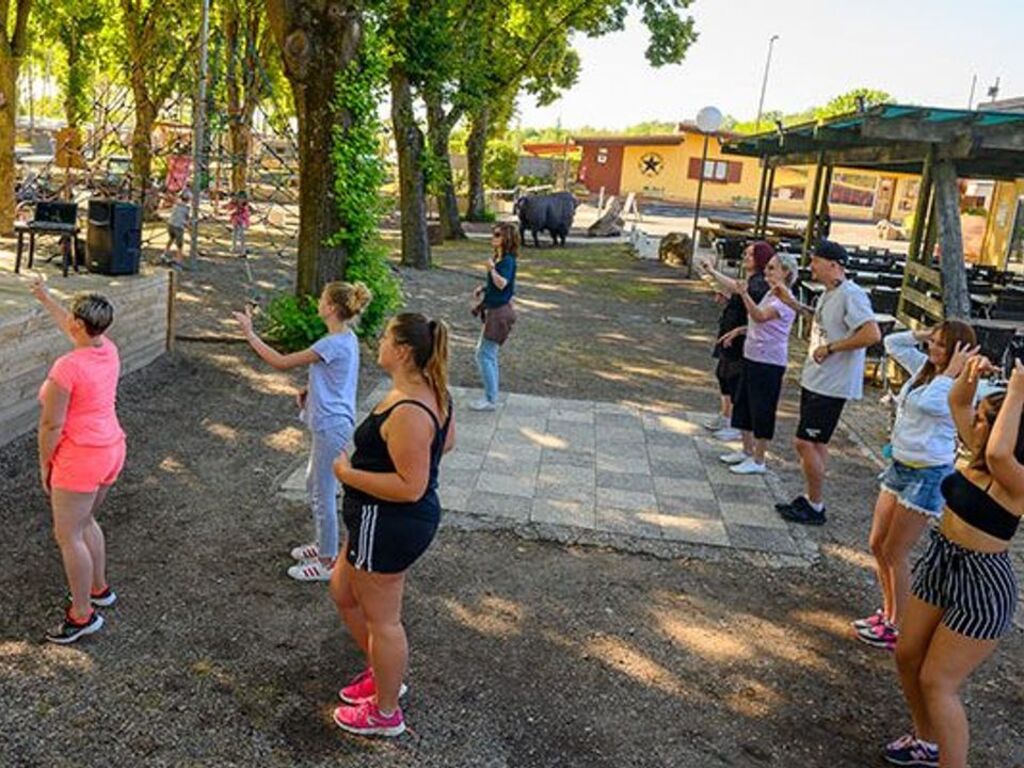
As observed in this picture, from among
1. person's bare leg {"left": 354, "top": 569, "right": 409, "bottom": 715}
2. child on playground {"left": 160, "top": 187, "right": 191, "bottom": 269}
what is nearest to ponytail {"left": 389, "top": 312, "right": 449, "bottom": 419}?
person's bare leg {"left": 354, "top": 569, "right": 409, "bottom": 715}

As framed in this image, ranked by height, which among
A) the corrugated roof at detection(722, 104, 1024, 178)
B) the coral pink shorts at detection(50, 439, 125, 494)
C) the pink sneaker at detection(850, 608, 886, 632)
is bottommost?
the pink sneaker at detection(850, 608, 886, 632)

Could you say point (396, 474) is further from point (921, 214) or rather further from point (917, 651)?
point (921, 214)

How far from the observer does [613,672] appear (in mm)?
3701

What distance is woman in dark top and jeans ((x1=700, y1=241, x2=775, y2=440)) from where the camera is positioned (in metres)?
5.92

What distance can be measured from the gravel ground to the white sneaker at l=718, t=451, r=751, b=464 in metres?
0.66

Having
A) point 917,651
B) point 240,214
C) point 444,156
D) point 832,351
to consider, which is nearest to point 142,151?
point 240,214

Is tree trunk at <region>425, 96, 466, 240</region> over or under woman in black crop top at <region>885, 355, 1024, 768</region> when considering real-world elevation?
over

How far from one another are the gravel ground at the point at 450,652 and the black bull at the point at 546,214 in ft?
50.3

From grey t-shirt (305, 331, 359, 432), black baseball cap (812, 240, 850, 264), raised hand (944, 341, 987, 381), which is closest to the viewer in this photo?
raised hand (944, 341, 987, 381)

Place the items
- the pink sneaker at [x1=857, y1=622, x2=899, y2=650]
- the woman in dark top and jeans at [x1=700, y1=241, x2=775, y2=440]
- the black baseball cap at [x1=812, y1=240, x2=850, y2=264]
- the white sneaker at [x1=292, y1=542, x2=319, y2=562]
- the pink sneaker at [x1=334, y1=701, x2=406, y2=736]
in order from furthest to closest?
the woman in dark top and jeans at [x1=700, y1=241, x2=775, y2=440]
the black baseball cap at [x1=812, y1=240, x2=850, y2=264]
the white sneaker at [x1=292, y1=542, x2=319, y2=562]
the pink sneaker at [x1=857, y1=622, x2=899, y2=650]
the pink sneaker at [x1=334, y1=701, x2=406, y2=736]

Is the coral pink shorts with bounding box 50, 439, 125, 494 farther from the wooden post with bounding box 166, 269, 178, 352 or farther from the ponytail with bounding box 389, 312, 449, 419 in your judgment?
the wooden post with bounding box 166, 269, 178, 352

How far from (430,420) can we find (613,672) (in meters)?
1.62

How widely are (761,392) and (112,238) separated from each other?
5.62 m

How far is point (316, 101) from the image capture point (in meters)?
8.09
